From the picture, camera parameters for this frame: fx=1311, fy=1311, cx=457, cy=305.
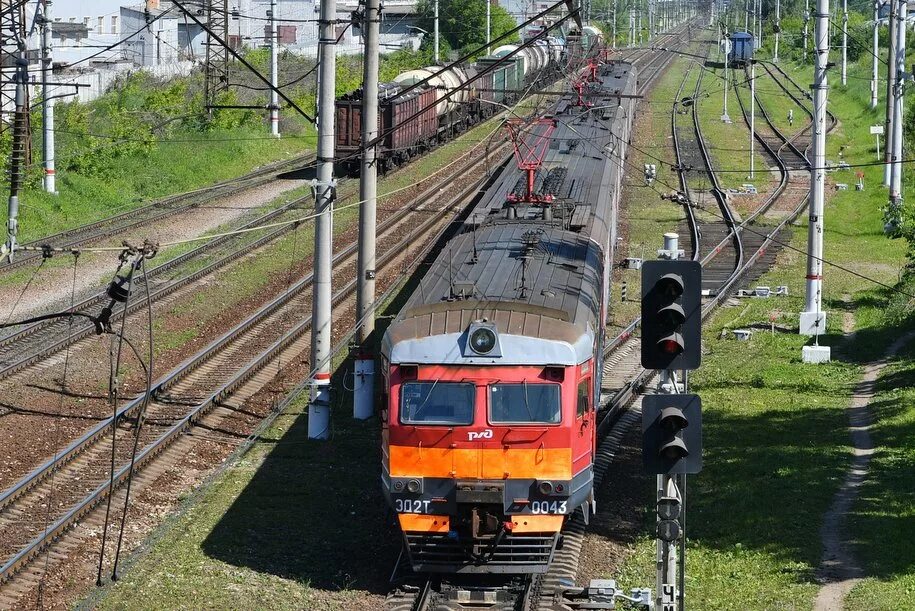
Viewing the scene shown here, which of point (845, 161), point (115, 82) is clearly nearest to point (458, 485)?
point (845, 161)

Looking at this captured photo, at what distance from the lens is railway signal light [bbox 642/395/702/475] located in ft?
32.1

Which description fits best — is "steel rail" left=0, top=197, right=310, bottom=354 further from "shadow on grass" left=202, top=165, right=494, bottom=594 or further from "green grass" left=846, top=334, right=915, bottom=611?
"green grass" left=846, top=334, right=915, bottom=611

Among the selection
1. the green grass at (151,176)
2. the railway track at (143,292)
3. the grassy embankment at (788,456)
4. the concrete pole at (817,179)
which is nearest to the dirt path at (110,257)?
the railway track at (143,292)

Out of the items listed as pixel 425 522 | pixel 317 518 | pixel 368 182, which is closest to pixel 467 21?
pixel 368 182

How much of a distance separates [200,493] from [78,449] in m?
2.23

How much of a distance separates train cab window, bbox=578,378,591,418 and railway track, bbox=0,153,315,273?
16.7 meters

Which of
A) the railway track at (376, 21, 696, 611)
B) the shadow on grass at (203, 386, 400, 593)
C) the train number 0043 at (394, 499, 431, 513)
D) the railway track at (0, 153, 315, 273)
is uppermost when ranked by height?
the railway track at (0, 153, 315, 273)

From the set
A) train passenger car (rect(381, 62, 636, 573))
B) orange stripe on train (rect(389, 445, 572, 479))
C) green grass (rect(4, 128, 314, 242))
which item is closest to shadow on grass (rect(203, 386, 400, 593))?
train passenger car (rect(381, 62, 636, 573))

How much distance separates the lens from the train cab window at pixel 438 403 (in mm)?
12508

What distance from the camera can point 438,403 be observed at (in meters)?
12.6

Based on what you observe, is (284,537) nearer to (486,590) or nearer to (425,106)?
(486,590)

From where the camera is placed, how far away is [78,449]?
55.5 ft

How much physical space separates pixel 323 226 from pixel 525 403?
243 inches

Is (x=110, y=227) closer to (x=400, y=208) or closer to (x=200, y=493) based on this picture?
(x=400, y=208)
